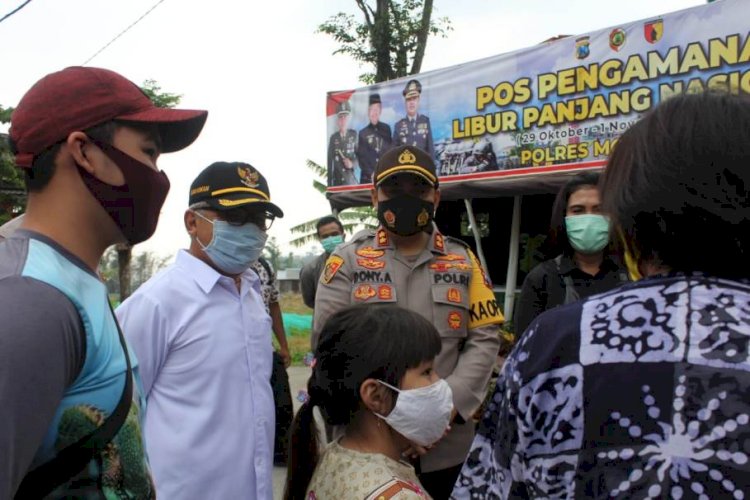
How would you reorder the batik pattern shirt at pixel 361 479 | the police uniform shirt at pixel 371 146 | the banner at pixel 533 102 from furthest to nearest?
the police uniform shirt at pixel 371 146 → the banner at pixel 533 102 → the batik pattern shirt at pixel 361 479

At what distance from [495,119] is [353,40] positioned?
8395mm

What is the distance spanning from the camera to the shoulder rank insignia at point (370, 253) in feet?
9.08

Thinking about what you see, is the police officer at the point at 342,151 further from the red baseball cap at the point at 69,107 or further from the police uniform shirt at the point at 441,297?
the red baseball cap at the point at 69,107

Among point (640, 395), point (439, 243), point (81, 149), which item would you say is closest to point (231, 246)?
point (439, 243)

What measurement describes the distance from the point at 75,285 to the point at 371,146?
314 inches

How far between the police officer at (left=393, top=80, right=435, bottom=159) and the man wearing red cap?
23.2 feet

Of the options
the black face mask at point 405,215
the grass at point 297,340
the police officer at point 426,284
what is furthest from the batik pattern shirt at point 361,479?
the grass at point 297,340

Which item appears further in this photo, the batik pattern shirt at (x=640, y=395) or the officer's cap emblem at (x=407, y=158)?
the officer's cap emblem at (x=407, y=158)

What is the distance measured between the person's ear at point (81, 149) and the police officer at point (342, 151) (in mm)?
7934

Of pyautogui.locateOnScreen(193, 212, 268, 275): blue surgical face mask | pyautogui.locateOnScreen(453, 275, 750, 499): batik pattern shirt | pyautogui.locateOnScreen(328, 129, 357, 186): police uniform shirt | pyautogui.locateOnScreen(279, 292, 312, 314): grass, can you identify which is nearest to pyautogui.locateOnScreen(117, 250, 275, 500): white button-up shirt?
pyautogui.locateOnScreen(193, 212, 268, 275): blue surgical face mask

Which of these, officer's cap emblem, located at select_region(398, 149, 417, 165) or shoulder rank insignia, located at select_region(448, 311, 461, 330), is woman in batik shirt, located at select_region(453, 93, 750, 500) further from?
officer's cap emblem, located at select_region(398, 149, 417, 165)

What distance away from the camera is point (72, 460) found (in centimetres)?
114

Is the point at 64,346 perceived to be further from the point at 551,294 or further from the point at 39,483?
the point at 551,294

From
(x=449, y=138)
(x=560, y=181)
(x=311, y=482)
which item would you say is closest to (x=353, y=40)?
(x=449, y=138)
